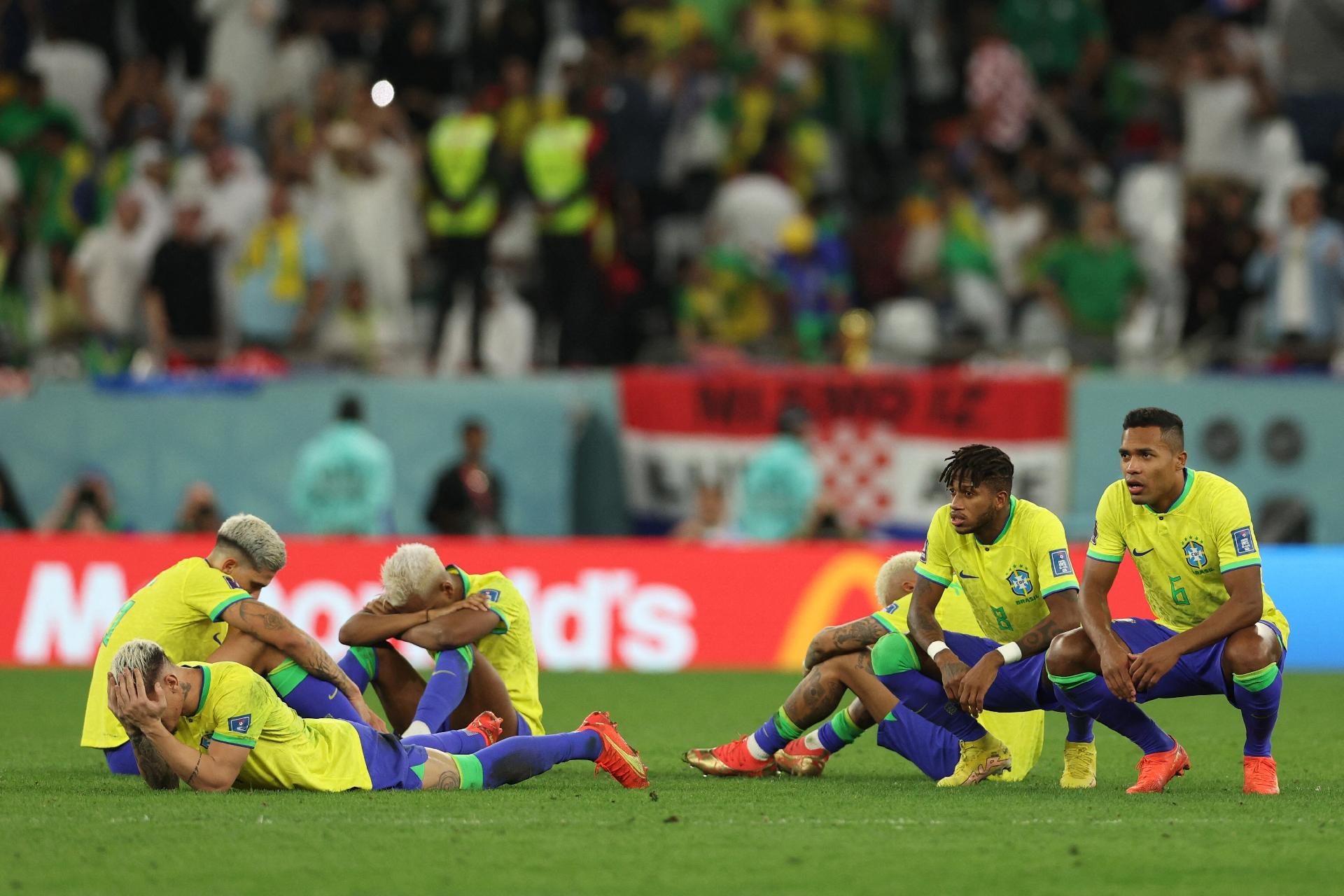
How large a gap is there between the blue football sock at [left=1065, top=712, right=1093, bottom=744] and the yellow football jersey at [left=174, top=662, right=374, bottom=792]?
2.92 meters

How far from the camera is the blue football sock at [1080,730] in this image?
891cm

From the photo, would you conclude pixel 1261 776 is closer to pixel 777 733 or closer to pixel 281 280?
pixel 777 733

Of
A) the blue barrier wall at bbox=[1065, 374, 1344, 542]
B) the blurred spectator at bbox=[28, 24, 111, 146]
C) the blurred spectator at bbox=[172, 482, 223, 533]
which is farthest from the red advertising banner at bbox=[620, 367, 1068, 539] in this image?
the blurred spectator at bbox=[28, 24, 111, 146]

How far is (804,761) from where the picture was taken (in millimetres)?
9523

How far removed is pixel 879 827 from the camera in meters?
7.67

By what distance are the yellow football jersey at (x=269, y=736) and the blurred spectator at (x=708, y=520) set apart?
9.07m

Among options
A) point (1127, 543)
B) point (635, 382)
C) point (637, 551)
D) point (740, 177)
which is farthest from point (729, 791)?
point (740, 177)

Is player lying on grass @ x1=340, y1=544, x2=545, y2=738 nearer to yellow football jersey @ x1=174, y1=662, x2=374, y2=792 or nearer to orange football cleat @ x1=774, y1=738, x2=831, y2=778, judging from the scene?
yellow football jersey @ x1=174, y1=662, x2=374, y2=792

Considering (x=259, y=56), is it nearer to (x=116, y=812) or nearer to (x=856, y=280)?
(x=856, y=280)

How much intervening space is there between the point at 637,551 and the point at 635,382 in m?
2.82

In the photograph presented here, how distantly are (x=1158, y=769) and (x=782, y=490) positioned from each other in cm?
879

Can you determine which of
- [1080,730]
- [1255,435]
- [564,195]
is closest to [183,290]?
[564,195]

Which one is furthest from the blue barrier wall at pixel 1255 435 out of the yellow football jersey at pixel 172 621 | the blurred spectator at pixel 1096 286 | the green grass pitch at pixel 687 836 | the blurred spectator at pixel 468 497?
the yellow football jersey at pixel 172 621

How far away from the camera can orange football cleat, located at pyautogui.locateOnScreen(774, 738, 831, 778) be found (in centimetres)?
952
